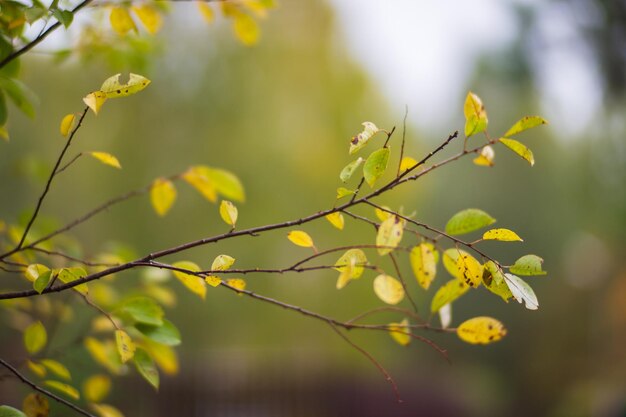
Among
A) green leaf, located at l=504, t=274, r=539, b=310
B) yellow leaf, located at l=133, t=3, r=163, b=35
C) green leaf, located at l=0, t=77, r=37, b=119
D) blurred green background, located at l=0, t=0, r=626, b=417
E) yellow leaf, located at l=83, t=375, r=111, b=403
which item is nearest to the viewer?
green leaf, located at l=504, t=274, r=539, b=310

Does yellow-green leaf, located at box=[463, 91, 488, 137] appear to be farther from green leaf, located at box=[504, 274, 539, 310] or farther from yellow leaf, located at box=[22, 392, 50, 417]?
yellow leaf, located at box=[22, 392, 50, 417]

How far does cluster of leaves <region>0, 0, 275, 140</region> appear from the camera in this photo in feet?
2.32

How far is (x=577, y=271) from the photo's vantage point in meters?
6.86

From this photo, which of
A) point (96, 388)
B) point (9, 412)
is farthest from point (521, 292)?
point (96, 388)

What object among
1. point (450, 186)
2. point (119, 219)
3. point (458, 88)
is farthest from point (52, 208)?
point (458, 88)

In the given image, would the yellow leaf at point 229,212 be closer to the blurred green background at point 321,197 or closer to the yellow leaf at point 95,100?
the yellow leaf at point 95,100

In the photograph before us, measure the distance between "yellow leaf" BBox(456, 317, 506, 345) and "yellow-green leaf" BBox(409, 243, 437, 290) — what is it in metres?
0.09

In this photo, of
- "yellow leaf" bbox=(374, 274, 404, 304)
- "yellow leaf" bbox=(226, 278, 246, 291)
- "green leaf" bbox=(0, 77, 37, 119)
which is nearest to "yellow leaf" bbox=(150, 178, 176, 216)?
"green leaf" bbox=(0, 77, 37, 119)

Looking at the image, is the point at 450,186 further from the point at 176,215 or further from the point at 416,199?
the point at 176,215

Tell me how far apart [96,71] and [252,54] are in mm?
2027

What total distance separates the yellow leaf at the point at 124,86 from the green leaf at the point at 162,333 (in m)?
0.33

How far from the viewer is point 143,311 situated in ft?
2.55

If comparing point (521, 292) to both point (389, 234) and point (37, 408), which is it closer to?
point (389, 234)

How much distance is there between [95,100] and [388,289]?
417 millimetres
